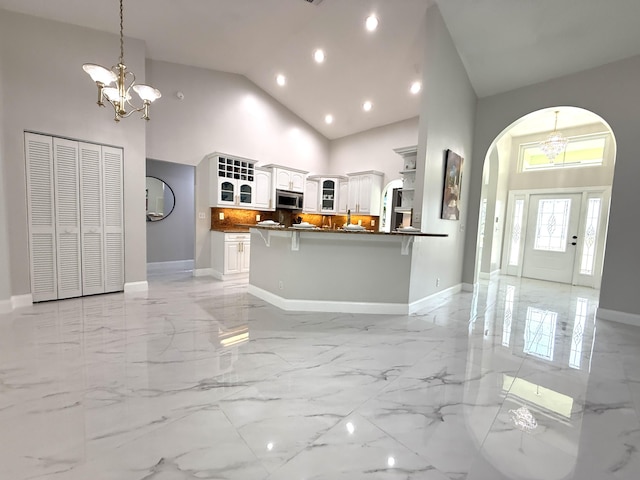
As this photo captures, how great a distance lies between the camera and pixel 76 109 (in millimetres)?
3848

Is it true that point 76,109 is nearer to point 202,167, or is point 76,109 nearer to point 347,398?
point 202,167

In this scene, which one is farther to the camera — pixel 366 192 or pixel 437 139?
pixel 366 192

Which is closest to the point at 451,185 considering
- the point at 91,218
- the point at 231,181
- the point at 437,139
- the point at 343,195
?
the point at 437,139

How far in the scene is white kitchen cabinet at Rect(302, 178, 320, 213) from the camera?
7.30m

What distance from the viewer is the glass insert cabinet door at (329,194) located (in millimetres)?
7477

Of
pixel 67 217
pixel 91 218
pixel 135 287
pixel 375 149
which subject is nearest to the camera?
pixel 67 217

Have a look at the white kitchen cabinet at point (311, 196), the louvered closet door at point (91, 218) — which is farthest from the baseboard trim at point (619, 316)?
the louvered closet door at point (91, 218)

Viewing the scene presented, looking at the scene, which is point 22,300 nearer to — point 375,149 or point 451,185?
point 451,185

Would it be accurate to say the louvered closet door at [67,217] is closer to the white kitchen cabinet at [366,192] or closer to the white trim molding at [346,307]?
the white trim molding at [346,307]

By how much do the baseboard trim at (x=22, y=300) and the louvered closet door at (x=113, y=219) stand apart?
81 cm

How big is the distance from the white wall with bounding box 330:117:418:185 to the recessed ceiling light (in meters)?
2.39

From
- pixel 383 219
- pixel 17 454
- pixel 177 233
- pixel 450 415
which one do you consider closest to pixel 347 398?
pixel 450 415

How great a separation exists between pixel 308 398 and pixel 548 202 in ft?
24.3

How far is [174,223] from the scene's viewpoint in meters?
6.93
